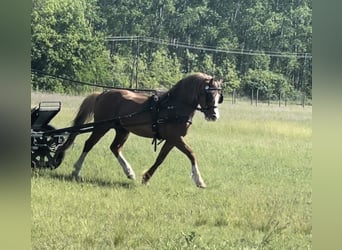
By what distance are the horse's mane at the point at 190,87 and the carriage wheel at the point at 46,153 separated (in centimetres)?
92

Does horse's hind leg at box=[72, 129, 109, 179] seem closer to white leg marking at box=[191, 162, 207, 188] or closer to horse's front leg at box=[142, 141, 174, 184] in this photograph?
horse's front leg at box=[142, 141, 174, 184]

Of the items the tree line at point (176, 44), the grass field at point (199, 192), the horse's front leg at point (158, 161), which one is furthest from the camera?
the horse's front leg at point (158, 161)

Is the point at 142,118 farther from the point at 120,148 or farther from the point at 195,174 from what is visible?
the point at 195,174

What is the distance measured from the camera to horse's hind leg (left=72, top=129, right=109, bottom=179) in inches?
156

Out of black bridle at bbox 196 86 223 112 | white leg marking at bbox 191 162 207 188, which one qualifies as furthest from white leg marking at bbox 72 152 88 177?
black bridle at bbox 196 86 223 112

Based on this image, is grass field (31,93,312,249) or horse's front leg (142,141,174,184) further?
horse's front leg (142,141,174,184)

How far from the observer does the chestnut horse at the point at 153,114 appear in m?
3.96

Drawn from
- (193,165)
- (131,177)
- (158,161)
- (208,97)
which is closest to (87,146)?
(131,177)

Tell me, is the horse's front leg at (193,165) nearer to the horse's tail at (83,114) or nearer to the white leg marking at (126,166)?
the white leg marking at (126,166)

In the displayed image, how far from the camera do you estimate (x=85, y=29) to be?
3873 mm

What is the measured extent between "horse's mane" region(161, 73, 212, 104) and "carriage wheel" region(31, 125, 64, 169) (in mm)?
923

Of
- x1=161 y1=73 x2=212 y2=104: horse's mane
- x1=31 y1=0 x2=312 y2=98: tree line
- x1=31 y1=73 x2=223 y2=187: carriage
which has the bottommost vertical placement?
x1=31 y1=73 x2=223 y2=187: carriage

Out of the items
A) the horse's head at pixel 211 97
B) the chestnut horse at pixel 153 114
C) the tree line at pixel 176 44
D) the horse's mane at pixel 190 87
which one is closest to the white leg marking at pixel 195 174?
the chestnut horse at pixel 153 114
